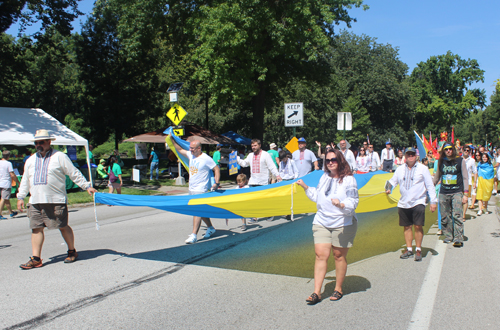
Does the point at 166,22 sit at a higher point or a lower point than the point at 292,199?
higher

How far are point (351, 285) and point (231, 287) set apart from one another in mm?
1510

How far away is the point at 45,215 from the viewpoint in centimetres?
588

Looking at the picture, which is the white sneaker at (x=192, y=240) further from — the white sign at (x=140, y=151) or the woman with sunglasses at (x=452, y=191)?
the white sign at (x=140, y=151)

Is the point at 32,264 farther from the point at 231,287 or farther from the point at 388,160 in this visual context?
the point at 388,160

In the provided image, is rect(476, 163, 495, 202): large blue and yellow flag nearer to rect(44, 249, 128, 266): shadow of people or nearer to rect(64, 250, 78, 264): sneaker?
rect(44, 249, 128, 266): shadow of people

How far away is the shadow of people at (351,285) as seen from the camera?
198 inches

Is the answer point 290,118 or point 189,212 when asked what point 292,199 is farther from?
point 290,118

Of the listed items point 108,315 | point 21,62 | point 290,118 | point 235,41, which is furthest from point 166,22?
point 108,315

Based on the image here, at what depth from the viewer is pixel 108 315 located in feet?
14.0

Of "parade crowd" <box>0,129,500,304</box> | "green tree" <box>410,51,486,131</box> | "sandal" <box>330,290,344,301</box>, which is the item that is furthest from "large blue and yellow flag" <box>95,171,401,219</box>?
"green tree" <box>410,51,486,131</box>

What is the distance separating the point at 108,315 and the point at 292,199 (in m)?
2.68

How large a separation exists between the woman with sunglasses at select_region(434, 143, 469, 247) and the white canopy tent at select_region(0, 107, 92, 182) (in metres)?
11.9

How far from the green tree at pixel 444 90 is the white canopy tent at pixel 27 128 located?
59.2 m

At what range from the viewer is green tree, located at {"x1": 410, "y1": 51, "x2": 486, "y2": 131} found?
66.0 m
